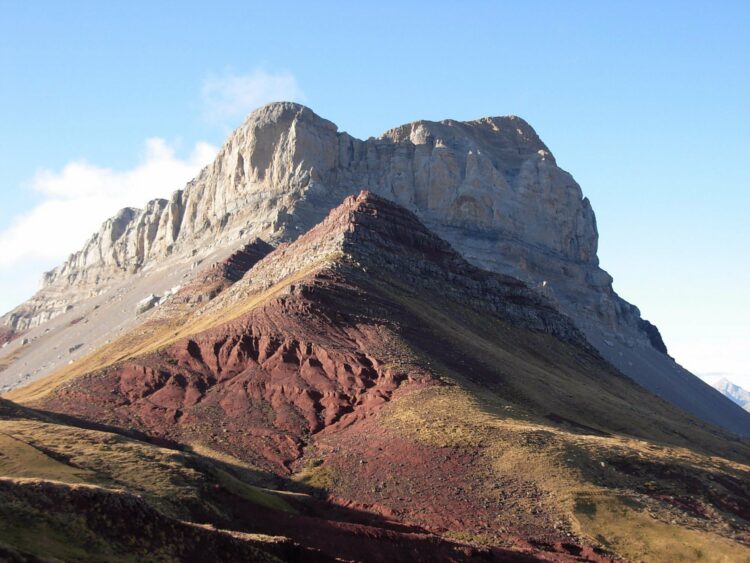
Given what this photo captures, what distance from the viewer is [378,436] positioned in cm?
8575

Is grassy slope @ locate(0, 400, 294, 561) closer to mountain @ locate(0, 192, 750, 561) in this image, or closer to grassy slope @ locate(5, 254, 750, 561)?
mountain @ locate(0, 192, 750, 561)

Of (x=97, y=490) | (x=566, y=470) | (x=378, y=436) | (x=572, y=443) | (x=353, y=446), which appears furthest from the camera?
(x=378, y=436)

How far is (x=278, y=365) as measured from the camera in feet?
330

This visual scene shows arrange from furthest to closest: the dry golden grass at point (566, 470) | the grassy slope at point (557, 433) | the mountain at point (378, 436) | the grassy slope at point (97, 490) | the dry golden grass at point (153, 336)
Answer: the dry golden grass at point (153, 336) → the grassy slope at point (557, 433) → the dry golden grass at point (566, 470) → the mountain at point (378, 436) → the grassy slope at point (97, 490)

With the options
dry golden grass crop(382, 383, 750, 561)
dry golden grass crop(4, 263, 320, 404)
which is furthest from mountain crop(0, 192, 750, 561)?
dry golden grass crop(4, 263, 320, 404)

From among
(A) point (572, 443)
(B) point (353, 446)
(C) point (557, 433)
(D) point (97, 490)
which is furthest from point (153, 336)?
(D) point (97, 490)

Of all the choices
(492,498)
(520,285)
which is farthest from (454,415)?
(520,285)

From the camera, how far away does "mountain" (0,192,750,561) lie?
6544 centimetres

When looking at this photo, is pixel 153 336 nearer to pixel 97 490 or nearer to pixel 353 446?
pixel 353 446

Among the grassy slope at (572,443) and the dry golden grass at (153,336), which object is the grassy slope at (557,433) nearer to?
the grassy slope at (572,443)

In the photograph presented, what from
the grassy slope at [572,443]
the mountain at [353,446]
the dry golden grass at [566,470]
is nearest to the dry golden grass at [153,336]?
the mountain at [353,446]

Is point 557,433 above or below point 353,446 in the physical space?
above

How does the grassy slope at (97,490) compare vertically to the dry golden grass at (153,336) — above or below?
below

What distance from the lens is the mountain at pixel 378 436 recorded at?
65.4 m
